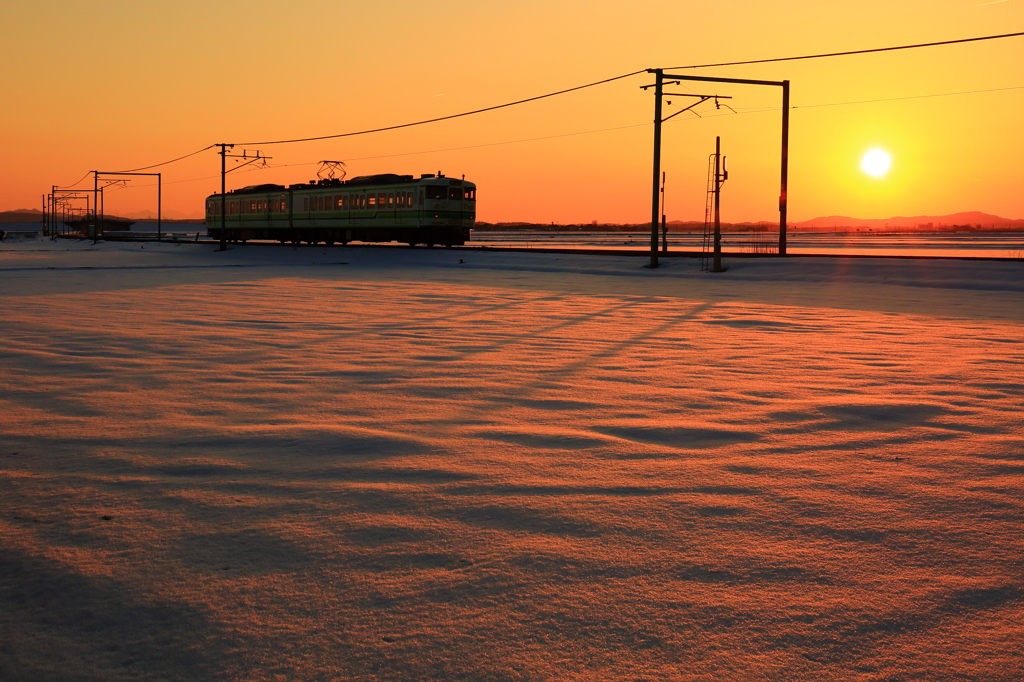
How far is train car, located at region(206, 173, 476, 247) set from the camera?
4341 cm

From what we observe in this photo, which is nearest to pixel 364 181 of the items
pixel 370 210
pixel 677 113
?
pixel 370 210

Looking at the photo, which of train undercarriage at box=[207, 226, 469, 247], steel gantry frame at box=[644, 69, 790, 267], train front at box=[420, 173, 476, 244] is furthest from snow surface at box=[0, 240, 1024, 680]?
train undercarriage at box=[207, 226, 469, 247]

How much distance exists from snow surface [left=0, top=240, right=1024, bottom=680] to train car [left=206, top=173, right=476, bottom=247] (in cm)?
3307

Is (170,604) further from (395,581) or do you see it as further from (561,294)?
(561,294)

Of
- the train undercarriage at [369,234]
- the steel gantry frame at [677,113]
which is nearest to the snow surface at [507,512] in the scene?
the steel gantry frame at [677,113]

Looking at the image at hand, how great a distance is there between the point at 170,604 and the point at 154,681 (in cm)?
57

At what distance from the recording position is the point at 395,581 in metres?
3.45

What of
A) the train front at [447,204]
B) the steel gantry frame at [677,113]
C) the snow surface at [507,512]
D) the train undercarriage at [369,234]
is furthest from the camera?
the train undercarriage at [369,234]

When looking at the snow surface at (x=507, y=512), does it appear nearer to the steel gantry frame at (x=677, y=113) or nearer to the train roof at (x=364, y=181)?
the steel gantry frame at (x=677, y=113)

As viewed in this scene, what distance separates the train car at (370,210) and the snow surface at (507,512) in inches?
1302

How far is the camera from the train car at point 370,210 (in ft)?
142

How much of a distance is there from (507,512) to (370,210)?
141 ft

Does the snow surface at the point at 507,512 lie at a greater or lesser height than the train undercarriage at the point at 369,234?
lesser

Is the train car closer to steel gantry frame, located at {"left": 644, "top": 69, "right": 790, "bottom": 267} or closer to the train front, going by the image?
the train front
